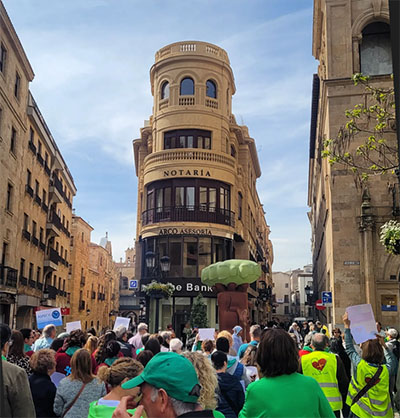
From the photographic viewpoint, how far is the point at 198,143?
3916 centimetres

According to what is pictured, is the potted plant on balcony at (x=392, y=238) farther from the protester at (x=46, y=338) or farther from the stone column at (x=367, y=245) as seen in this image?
the stone column at (x=367, y=245)

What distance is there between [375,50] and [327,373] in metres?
23.5

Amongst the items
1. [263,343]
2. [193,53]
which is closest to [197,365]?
[263,343]

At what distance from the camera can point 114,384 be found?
4328 mm

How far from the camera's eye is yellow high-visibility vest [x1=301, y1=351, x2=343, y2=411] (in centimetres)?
704

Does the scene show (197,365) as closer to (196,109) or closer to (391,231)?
(391,231)

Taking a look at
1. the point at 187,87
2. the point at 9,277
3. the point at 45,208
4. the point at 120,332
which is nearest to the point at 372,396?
the point at 120,332

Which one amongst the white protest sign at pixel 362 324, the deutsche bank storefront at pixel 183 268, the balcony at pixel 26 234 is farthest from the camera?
the deutsche bank storefront at pixel 183 268

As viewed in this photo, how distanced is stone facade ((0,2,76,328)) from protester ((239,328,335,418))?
19.7 m

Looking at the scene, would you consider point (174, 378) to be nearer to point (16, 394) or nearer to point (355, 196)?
point (16, 394)

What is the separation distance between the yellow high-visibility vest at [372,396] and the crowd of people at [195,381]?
11 mm

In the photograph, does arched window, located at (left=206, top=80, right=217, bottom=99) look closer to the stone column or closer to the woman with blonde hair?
the stone column

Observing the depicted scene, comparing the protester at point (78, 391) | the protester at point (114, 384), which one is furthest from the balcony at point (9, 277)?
the protester at point (114, 384)

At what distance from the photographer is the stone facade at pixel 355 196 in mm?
23734
